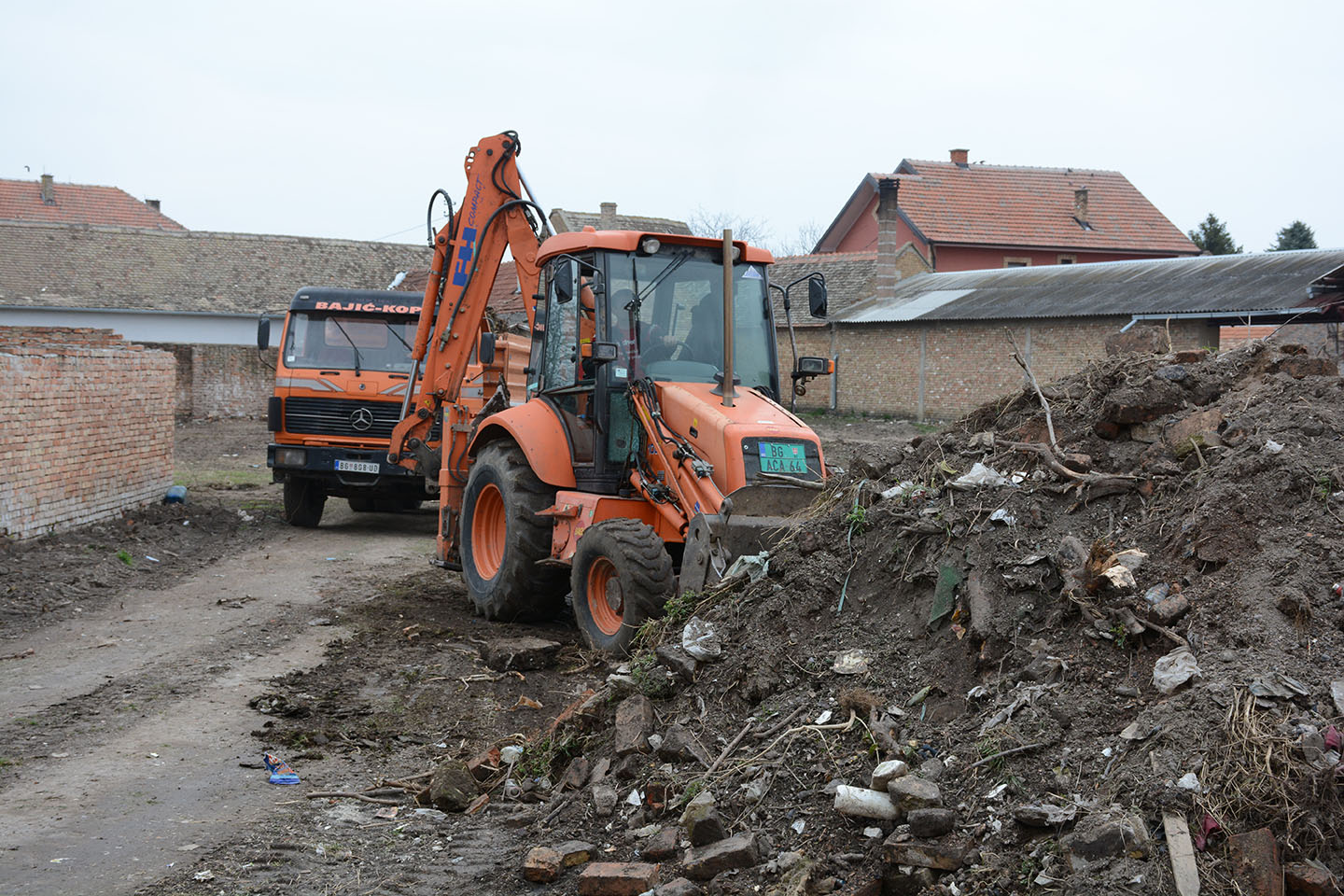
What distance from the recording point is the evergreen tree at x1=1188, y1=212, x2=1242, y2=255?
47.6 meters

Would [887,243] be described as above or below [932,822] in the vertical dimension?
above

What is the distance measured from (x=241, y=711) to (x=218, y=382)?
24.3 m

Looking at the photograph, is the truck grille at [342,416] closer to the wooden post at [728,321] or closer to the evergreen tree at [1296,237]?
the wooden post at [728,321]

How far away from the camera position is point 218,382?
28875 mm

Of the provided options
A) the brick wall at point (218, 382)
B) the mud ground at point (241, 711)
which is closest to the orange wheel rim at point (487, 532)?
the mud ground at point (241, 711)

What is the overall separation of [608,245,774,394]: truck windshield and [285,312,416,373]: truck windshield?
249 inches

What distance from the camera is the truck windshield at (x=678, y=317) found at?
7.84 metres

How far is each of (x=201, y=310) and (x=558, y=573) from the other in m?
32.7

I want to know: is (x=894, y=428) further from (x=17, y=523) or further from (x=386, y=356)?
(x=17, y=523)

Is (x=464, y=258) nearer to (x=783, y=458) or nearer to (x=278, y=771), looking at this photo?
(x=783, y=458)

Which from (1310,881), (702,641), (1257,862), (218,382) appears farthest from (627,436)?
(218,382)

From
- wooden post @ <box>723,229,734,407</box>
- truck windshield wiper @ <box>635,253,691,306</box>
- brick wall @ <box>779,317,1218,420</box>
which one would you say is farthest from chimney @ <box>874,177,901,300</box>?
wooden post @ <box>723,229,734,407</box>

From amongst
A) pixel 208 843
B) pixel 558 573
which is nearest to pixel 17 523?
pixel 558 573

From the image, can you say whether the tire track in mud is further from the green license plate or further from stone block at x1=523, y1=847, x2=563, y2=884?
the green license plate
